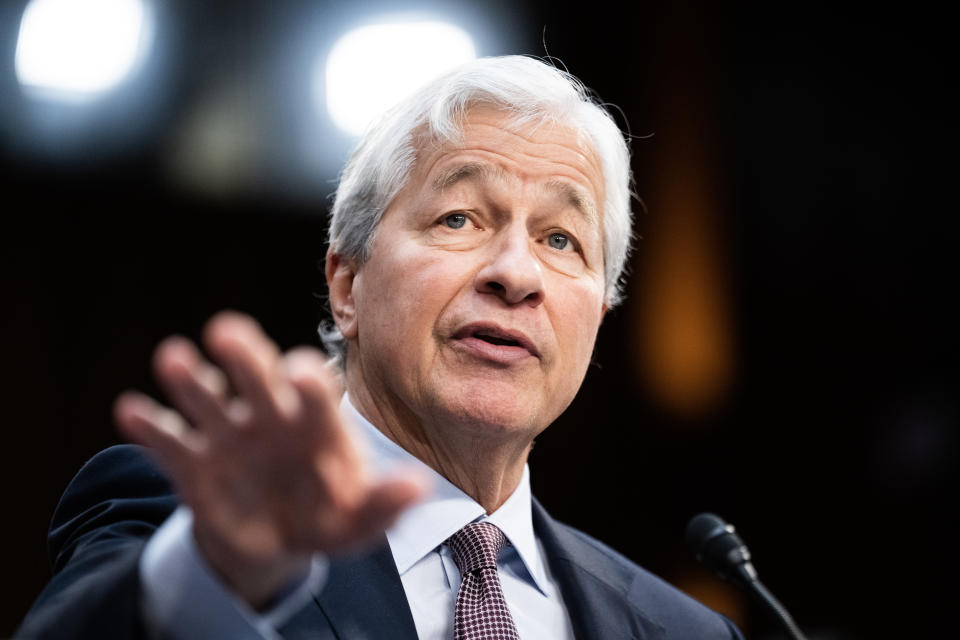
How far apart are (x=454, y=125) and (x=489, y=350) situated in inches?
15.3

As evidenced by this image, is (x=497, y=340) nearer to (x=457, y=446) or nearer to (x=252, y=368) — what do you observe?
(x=457, y=446)

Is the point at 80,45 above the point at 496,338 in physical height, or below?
above

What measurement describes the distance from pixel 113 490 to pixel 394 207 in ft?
2.04

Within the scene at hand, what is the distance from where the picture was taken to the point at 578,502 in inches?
150

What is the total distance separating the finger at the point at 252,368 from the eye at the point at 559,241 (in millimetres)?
939

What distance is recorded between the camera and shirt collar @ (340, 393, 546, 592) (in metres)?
1.39

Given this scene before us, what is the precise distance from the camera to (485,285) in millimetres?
1437

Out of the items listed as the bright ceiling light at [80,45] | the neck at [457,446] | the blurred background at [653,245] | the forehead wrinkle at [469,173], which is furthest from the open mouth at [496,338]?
the bright ceiling light at [80,45]

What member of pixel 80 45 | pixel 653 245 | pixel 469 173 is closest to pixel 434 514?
pixel 469 173

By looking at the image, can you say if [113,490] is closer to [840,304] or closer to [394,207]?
[394,207]

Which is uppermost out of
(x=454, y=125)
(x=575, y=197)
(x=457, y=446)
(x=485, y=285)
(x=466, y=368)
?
(x=454, y=125)

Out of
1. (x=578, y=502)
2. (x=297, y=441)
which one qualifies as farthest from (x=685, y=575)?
(x=297, y=441)

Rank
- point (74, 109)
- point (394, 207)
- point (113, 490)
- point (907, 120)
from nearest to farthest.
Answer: point (113, 490) < point (394, 207) < point (74, 109) < point (907, 120)

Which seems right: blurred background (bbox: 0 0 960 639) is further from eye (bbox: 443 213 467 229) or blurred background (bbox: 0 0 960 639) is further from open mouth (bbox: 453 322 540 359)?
open mouth (bbox: 453 322 540 359)
